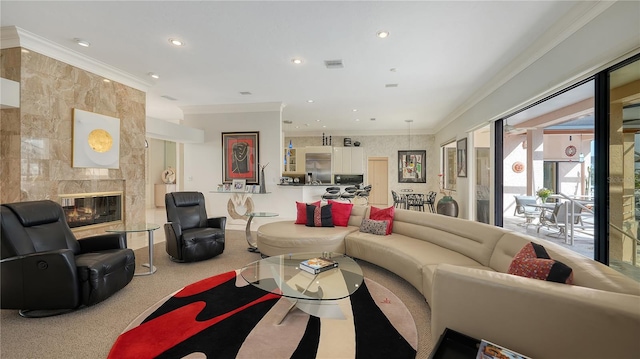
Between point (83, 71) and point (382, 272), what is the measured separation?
18.0 feet

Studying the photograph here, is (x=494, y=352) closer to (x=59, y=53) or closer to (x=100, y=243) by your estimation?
(x=100, y=243)

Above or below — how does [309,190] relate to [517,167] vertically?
below

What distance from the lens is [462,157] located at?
21.7 feet

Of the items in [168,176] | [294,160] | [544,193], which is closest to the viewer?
[544,193]

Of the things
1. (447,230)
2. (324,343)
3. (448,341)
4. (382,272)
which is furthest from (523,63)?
(324,343)

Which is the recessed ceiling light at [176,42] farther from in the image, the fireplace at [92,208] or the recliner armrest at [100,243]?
the fireplace at [92,208]

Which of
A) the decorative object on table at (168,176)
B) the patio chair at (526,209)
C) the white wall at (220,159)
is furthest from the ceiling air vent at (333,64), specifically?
the decorative object on table at (168,176)

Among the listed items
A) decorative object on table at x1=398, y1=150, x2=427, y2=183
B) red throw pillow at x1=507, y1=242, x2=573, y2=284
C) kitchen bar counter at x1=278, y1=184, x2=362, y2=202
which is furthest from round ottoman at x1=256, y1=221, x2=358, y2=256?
decorative object on table at x1=398, y1=150, x2=427, y2=183

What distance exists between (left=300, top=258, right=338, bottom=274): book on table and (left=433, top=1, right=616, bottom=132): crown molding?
11.1 feet

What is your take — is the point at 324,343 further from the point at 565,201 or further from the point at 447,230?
the point at 565,201

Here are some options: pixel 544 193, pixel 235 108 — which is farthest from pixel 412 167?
pixel 235 108

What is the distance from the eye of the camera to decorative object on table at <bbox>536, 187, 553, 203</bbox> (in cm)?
424

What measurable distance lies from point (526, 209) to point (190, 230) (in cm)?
596

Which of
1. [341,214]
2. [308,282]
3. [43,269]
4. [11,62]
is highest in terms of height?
[11,62]
